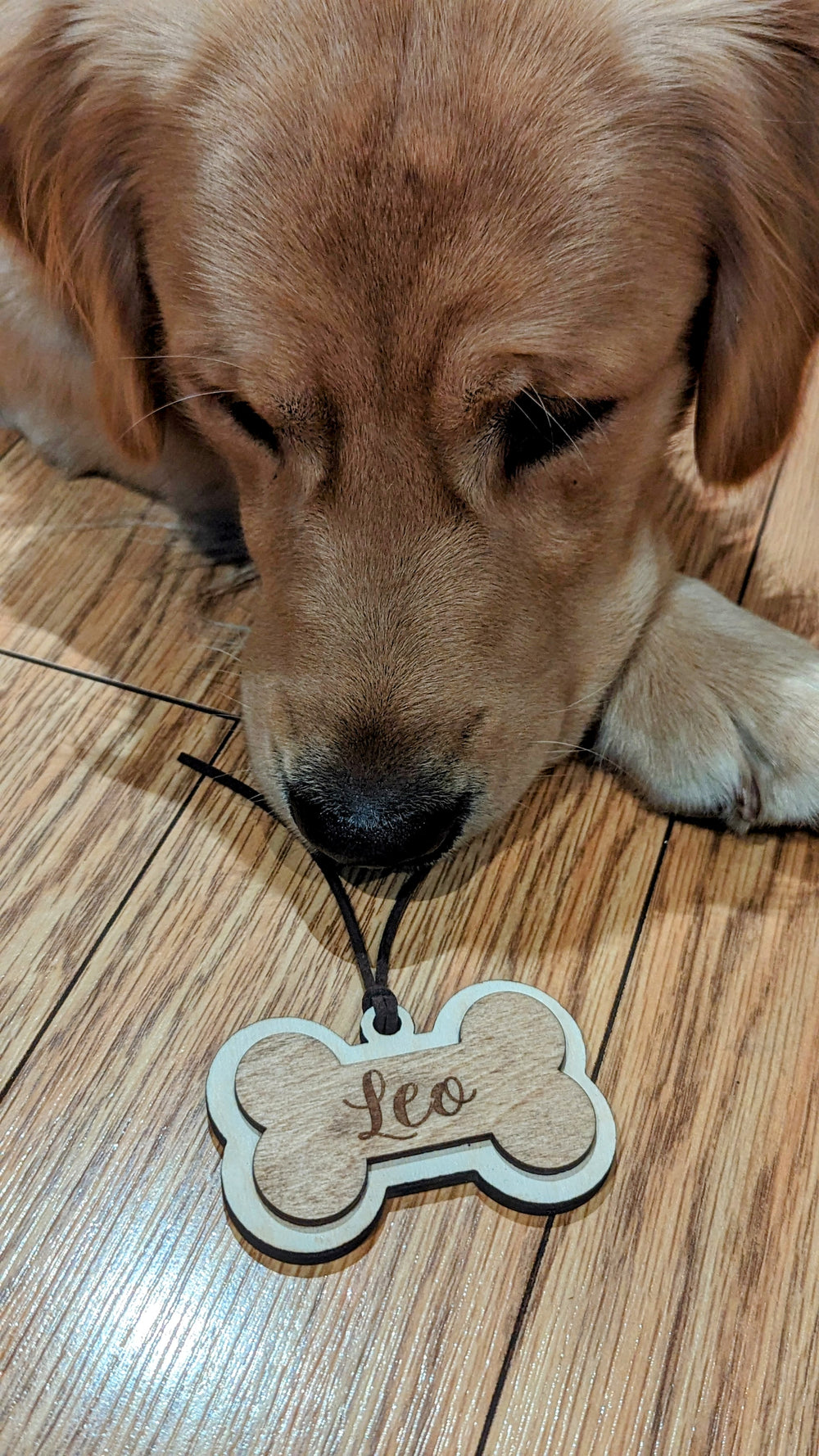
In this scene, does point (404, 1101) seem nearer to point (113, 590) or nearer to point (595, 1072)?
point (595, 1072)

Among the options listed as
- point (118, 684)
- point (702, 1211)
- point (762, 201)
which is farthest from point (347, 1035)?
point (762, 201)

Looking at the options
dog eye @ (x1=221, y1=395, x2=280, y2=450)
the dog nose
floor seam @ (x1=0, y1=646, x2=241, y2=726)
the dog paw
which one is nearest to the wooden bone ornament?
the dog nose

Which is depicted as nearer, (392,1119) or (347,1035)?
(392,1119)

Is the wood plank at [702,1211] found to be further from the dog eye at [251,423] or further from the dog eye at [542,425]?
the dog eye at [251,423]

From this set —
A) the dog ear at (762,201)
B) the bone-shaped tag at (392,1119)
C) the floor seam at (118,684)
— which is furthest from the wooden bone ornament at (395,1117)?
the dog ear at (762,201)

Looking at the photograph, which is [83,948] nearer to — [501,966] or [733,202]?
[501,966]

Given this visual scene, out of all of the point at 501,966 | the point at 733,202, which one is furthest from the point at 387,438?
the point at 501,966

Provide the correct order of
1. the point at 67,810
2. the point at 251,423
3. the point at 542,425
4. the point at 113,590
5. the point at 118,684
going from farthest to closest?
the point at 113,590
the point at 118,684
the point at 67,810
the point at 251,423
the point at 542,425
